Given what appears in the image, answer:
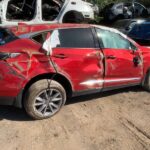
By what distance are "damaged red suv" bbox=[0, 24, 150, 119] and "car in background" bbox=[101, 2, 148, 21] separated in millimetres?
15133

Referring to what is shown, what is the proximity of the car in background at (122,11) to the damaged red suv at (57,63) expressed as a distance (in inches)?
596

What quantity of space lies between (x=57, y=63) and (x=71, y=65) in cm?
→ 28

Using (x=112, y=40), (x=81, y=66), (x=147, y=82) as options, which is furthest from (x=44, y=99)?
(x=147, y=82)

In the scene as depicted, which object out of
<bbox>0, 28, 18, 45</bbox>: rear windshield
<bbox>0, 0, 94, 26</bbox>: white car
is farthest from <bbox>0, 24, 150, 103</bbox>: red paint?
<bbox>0, 0, 94, 26</bbox>: white car

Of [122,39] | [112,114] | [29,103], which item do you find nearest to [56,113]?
[29,103]

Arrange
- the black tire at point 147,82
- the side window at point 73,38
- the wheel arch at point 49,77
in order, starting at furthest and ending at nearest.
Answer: the black tire at point 147,82 < the side window at point 73,38 < the wheel arch at point 49,77

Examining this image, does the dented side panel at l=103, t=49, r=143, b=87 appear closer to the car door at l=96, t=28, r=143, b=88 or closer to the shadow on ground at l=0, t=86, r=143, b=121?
the car door at l=96, t=28, r=143, b=88

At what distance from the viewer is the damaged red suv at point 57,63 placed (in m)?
4.98

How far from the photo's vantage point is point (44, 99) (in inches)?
211

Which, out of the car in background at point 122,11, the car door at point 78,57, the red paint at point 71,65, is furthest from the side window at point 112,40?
the car in background at point 122,11

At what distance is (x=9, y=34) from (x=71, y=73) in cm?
123

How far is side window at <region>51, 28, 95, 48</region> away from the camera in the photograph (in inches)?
213

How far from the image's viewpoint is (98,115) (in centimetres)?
566

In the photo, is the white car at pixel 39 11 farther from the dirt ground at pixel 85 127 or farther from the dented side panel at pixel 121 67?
the dirt ground at pixel 85 127
